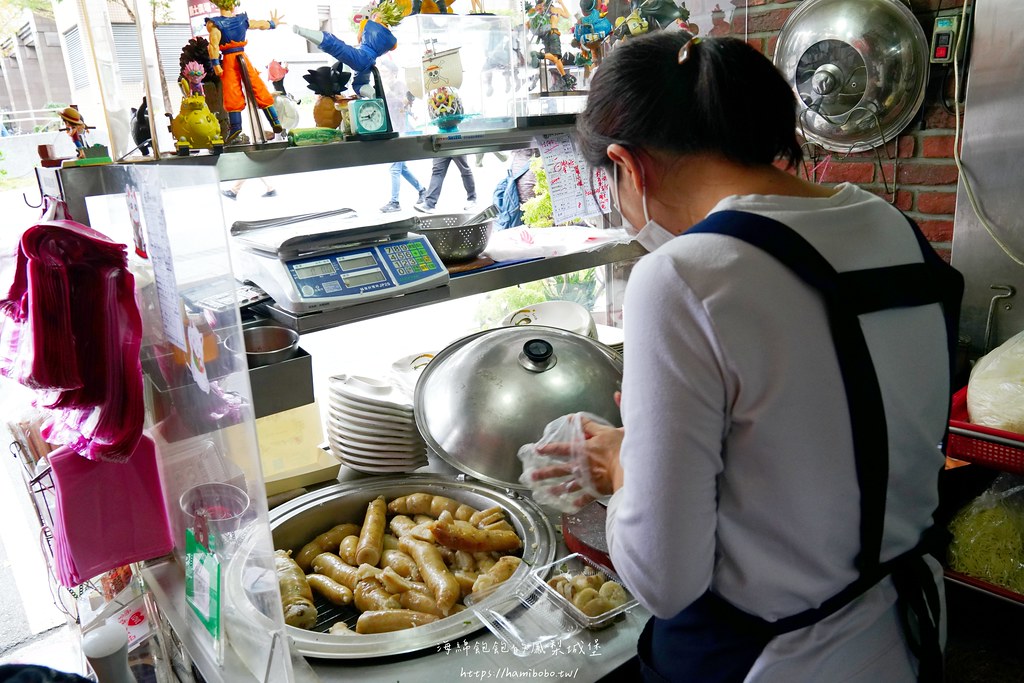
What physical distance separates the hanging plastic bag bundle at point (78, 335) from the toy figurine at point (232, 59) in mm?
322

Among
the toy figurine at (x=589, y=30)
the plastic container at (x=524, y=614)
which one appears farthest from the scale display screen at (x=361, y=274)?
the toy figurine at (x=589, y=30)

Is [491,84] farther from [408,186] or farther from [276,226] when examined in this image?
[408,186]

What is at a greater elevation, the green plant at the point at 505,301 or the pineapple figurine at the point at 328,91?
the pineapple figurine at the point at 328,91

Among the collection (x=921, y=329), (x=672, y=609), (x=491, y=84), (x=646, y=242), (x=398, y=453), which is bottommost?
(x=398, y=453)

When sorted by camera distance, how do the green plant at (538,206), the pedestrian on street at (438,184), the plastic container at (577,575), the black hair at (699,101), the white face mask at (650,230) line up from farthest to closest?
the green plant at (538,206) < the pedestrian on street at (438,184) < the plastic container at (577,575) < the white face mask at (650,230) < the black hair at (699,101)

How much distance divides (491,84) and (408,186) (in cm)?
217

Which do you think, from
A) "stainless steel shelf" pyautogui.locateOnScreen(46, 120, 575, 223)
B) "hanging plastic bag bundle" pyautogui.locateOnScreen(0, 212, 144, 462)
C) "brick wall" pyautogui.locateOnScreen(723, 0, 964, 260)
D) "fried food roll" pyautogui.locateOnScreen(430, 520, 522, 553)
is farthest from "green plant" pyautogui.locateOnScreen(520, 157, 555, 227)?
"hanging plastic bag bundle" pyautogui.locateOnScreen(0, 212, 144, 462)

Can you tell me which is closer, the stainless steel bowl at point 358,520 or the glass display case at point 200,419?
the glass display case at point 200,419

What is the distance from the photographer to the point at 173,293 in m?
1.10

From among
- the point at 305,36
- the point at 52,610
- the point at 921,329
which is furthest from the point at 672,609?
the point at 52,610

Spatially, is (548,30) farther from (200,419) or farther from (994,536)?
(994,536)

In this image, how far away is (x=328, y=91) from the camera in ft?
4.70

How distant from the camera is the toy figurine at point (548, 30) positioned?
1808 mm

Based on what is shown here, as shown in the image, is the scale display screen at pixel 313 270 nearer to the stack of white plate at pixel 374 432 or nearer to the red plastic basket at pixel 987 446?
the stack of white plate at pixel 374 432
